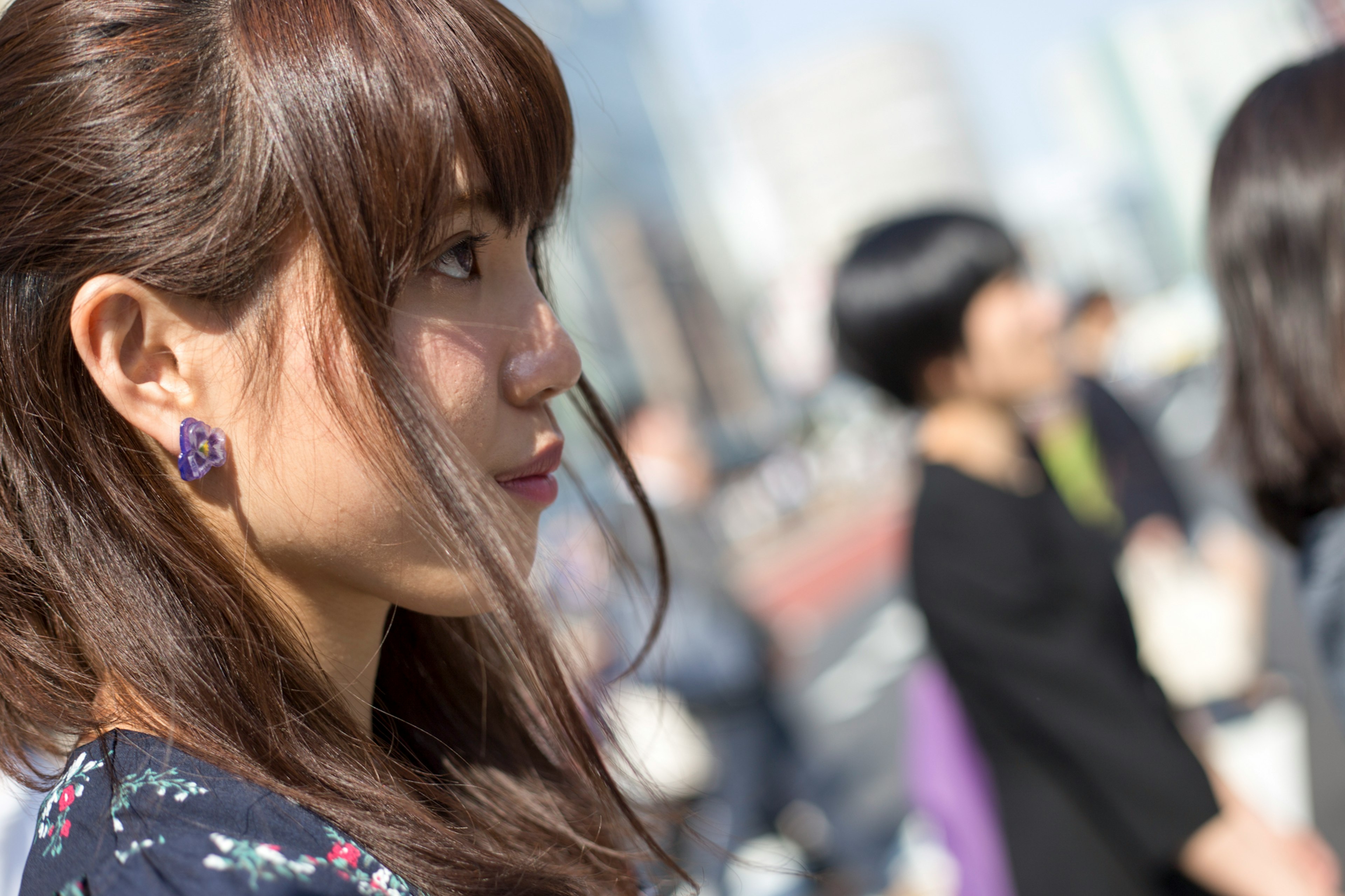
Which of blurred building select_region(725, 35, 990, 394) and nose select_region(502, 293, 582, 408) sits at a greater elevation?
nose select_region(502, 293, 582, 408)

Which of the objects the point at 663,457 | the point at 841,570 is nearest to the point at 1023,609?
the point at 663,457

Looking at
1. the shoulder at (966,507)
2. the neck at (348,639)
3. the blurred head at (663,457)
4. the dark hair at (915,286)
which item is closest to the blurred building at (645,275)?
the blurred head at (663,457)

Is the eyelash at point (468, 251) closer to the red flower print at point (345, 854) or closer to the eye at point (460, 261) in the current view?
→ the eye at point (460, 261)

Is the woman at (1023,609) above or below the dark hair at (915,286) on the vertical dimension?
below

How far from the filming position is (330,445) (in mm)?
896

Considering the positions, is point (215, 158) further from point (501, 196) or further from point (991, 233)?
point (991, 233)

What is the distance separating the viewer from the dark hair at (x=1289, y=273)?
1.55 metres

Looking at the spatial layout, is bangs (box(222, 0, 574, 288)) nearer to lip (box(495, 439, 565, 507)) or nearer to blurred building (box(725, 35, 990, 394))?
lip (box(495, 439, 565, 507))

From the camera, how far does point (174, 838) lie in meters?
0.77

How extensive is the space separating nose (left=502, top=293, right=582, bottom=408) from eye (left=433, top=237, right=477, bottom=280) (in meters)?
0.07

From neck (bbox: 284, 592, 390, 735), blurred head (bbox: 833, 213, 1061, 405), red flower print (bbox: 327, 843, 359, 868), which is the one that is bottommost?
blurred head (bbox: 833, 213, 1061, 405)

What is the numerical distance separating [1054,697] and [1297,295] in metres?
0.76

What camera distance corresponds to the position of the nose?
0.97 meters

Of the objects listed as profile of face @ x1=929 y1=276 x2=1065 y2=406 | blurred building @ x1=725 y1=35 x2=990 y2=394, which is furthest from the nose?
blurred building @ x1=725 y1=35 x2=990 y2=394
